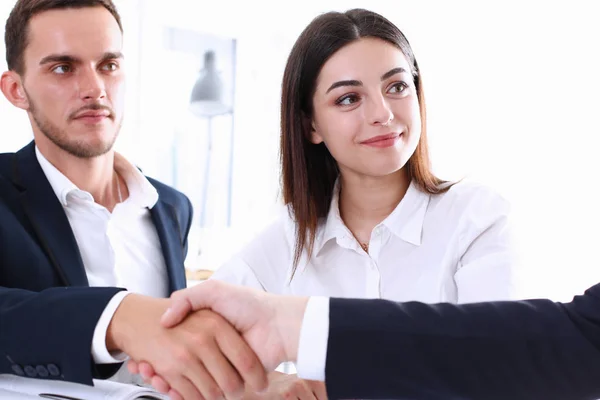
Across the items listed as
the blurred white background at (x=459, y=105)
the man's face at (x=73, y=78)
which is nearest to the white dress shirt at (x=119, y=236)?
the man's face at (x=73, y=78)

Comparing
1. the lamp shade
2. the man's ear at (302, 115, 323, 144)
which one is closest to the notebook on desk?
the man's ear at (302, 115, 323, 144)

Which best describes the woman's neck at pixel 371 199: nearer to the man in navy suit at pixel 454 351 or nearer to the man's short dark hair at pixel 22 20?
the man in navy suit at pixel 454 351

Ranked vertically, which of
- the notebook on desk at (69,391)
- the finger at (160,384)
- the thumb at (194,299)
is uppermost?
the thumb at (194,299)

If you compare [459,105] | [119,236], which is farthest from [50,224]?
[459,105]

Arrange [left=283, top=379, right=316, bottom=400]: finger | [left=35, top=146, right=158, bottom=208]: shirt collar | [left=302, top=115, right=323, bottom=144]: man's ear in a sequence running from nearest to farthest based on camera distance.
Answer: [left=283, top=379, right=316, bottom=400]: finger
[left=35, top=146, right=158, bottom=208]: shirt collar
[left=302, top=115, right=323, bottom=144]: man's ear

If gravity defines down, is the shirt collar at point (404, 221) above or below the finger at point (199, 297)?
above

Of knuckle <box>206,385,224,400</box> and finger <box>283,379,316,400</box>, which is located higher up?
knuckle <box>206,385,224,400</box>

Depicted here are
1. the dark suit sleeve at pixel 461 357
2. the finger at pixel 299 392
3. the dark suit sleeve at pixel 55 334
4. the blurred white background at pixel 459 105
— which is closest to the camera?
the dark suit sleeve at pixel 461 357

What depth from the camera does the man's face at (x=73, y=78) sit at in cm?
196

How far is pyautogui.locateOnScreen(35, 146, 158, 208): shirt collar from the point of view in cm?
195

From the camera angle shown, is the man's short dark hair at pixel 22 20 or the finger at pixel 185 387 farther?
the man's short dark hair at pixel 22 20

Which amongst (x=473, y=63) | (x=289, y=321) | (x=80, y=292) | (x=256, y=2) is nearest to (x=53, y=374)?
(x=80, y=292)

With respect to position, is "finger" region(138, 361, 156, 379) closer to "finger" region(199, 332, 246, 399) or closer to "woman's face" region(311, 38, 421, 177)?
"finger" region(199, 332, 246, 399)

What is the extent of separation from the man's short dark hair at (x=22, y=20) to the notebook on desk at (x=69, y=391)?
1.16m
